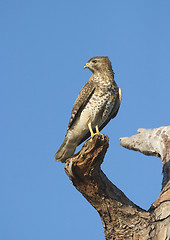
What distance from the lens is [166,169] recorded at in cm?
595

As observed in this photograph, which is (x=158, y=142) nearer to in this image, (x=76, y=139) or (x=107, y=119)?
(x=107, y=119)

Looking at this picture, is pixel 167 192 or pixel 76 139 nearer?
Result: pixel 167 192

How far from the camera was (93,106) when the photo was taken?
18.6 ft

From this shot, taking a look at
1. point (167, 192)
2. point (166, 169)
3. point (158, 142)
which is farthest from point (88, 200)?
point (158, 142)

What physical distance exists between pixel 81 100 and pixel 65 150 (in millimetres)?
874

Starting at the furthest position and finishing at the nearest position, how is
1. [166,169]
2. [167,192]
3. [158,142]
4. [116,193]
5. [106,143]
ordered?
[158,142]
[166,169]
[167,192]
[116,193]
[106,143]

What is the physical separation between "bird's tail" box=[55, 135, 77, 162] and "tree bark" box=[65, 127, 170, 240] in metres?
1.18

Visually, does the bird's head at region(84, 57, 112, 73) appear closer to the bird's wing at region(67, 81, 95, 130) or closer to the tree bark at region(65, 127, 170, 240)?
the bird's wing at region(67, 81, 95, 130)

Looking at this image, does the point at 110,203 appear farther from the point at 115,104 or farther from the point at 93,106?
the point at 115,104

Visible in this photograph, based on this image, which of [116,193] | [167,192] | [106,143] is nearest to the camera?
[106,143]

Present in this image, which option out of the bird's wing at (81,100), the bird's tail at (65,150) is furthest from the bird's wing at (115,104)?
the bird's tail at (65,150)

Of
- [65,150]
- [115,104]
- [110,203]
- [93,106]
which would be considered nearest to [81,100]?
[93,106]

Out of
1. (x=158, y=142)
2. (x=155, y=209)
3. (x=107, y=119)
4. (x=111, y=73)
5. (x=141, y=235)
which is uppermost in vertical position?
(x=111, y=73)

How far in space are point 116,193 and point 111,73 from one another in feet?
7.17
